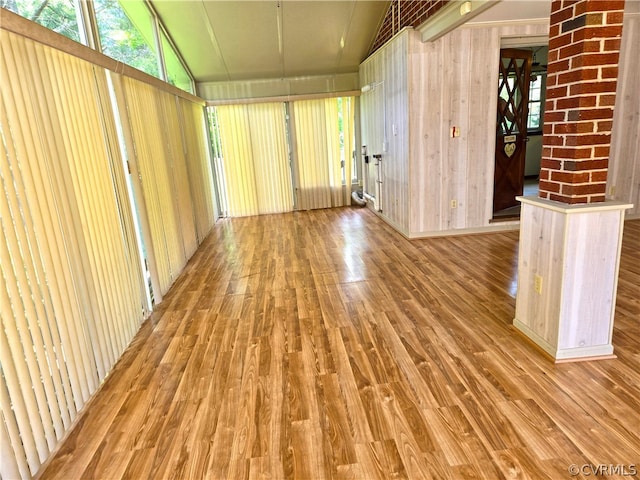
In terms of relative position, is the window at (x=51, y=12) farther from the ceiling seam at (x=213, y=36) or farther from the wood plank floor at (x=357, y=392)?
the ceiling seam at (x=213, y=36)

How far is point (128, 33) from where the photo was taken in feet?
12.4

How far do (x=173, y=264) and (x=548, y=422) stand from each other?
11.7ft

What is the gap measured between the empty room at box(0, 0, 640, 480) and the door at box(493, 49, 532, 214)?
0.42 ft

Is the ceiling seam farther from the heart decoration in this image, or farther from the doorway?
the heart decoration

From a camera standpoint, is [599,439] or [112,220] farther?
[112,220]

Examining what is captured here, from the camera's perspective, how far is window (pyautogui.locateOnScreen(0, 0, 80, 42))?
1935 mm

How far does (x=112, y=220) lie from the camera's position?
8.90 feet

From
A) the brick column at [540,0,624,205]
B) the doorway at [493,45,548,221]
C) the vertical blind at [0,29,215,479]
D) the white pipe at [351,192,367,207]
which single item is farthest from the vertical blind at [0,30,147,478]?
the white pipe at [351,192,367,207]

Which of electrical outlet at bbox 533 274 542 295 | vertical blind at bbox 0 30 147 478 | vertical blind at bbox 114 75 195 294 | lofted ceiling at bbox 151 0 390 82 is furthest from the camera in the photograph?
lofted ceiling at bbox 151 0 390 82

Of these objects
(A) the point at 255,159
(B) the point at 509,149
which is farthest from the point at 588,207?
(A) the point at 255,159

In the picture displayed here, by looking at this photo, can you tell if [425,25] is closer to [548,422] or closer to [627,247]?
[627,247]

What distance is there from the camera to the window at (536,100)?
329 inches

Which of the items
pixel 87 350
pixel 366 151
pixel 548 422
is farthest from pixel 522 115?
pixel 87 350

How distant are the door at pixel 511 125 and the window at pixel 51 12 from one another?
15.8ft
